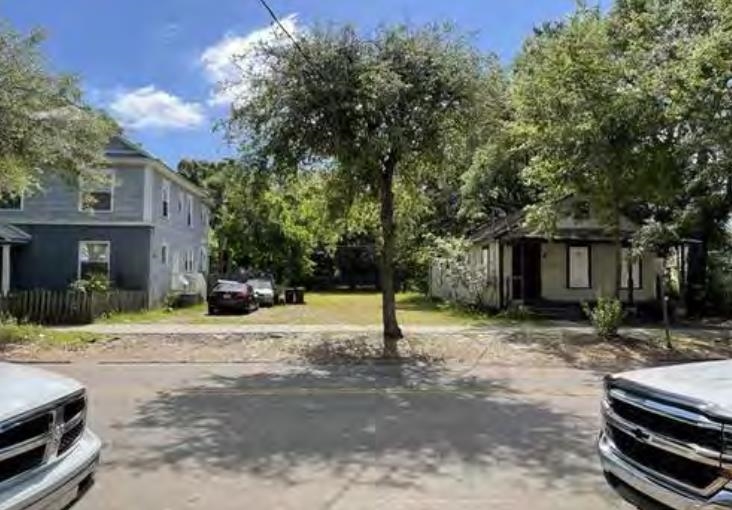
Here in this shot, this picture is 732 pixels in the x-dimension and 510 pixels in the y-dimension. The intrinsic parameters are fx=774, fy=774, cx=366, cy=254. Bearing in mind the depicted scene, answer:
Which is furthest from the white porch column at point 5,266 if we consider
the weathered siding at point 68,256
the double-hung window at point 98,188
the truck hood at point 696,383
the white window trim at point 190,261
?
the truck hood at point 696,383

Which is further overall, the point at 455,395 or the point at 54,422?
the point at 455,395

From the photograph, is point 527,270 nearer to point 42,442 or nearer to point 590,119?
point 590,119

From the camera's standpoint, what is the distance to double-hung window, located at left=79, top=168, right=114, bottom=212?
19717 mm

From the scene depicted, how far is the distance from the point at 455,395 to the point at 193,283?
27.5 m

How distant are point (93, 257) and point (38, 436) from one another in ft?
88.5

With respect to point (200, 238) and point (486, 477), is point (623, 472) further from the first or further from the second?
point (200, 238)

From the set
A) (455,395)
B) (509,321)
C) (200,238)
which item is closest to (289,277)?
(200,238)

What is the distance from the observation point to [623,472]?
4.39m

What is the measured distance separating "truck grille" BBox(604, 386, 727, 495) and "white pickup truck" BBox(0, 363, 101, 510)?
3.13 m

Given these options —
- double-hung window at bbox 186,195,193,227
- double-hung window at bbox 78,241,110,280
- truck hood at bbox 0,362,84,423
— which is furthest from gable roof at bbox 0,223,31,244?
truck hood at bbox 0,362,84,423

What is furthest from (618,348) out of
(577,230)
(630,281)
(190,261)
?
(190,261)

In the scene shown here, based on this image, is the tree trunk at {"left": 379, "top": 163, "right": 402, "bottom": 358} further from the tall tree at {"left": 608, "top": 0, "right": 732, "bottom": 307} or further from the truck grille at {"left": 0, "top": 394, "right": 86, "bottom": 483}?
the truck grille at {"left": 0, "top": 394, "right": 86, "bottom": 483}

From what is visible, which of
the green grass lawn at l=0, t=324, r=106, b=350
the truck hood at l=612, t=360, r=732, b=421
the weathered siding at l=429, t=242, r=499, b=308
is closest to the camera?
the truck hood at l=612, t=360, r=732, b=421

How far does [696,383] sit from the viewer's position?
14.2ft
